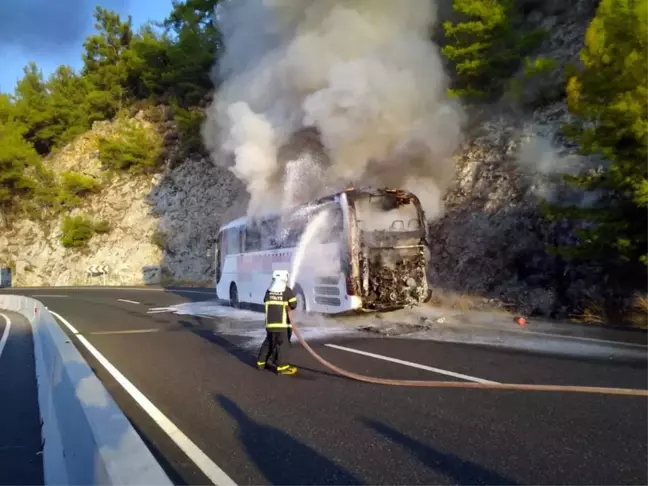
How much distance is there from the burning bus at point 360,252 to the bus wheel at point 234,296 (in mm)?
3571

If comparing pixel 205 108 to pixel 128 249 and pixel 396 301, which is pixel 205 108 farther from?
pixel 396 301

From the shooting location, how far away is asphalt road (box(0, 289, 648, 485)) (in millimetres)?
3545

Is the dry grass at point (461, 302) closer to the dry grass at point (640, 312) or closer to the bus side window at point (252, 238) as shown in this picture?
the dry grass at point (640, 312)

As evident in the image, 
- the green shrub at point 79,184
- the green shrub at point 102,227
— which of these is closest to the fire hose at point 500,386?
the green shrub at point 102,227

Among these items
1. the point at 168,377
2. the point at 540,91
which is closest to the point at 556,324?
the point at 168,377

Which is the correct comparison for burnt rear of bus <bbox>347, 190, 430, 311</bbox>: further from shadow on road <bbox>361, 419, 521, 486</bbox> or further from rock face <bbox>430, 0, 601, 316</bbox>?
shadow on road <bbox>361, 419, 521, 486</bbox>

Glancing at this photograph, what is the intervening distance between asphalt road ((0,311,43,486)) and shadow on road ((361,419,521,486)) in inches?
103

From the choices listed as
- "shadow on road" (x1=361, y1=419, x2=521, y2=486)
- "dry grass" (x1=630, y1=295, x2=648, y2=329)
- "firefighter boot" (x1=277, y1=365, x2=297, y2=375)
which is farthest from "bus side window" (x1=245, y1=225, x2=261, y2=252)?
"shadow on road" (x1=361, y1=419, x2=521, y2=486)

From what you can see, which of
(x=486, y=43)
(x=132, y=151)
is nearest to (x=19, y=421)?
(x=486, y=43)

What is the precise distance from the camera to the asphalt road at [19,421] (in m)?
4.15

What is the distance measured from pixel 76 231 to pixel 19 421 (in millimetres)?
33730

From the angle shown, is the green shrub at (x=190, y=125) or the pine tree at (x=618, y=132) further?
the green shrub at (x=190, y=125)

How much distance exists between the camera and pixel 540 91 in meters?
17.5

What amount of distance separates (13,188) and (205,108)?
1885 cm
